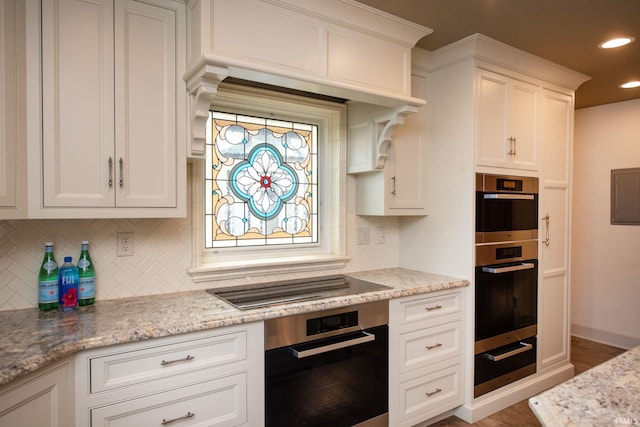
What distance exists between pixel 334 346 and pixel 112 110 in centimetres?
149

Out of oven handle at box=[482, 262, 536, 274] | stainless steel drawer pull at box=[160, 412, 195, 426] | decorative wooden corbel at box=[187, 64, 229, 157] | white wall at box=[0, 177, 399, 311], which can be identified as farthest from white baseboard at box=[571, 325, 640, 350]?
decorative wooden corbel at box=[187, 64, 229, 157]

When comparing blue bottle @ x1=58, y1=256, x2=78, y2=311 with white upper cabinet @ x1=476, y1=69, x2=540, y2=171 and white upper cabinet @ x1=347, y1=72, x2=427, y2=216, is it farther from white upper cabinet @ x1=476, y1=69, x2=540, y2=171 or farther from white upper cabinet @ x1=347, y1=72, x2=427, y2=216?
white upper cabinet @ x1=476, y1=69, x2=540, y2=171

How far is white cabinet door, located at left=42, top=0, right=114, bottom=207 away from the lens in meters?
1.65

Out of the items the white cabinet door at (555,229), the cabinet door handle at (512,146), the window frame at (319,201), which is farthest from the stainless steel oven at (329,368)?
the white cabinet door at (555,229)

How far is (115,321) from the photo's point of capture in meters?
1.64

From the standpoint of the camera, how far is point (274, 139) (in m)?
2.63

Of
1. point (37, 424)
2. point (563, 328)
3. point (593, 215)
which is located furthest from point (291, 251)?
point (593, 215)

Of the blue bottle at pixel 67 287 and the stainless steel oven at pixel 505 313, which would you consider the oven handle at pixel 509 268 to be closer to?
the stainless steel oven at pixel 505 313

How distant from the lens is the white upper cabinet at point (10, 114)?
1.52 meters

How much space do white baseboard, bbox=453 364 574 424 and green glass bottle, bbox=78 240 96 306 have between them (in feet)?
7.67

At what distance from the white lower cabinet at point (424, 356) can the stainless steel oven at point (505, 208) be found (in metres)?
0.50

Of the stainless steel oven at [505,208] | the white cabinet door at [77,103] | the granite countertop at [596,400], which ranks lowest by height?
the granite countertop at [596,400]

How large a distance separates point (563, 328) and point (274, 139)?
2.75 m

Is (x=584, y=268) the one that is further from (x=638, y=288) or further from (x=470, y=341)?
(x=470, y=341)
